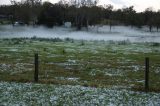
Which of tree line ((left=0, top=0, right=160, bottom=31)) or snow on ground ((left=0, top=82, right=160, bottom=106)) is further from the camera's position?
tree line ((left=0, top=0, right=160, bottom=31))

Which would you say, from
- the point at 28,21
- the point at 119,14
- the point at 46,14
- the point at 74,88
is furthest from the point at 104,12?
the point at 74,88

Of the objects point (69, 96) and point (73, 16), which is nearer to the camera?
point (69, 96)

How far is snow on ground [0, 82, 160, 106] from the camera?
1991 centimetres

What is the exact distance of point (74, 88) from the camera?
2372 centimetres

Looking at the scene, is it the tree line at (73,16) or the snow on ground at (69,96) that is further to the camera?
the tree line at (73,16)

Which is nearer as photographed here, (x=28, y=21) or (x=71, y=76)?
(x=71, y=76)

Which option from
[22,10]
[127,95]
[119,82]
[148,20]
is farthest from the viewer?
[148,20]

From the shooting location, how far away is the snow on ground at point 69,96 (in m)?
19.9

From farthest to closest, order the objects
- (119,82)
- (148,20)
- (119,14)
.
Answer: (119,14)
(148,20)
(119,82)

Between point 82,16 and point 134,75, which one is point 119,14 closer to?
point 82,16

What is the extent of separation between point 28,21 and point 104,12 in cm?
4530

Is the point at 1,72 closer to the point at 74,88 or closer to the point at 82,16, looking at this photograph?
the point at 74,88

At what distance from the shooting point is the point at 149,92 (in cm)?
2330

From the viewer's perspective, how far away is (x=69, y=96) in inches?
840
